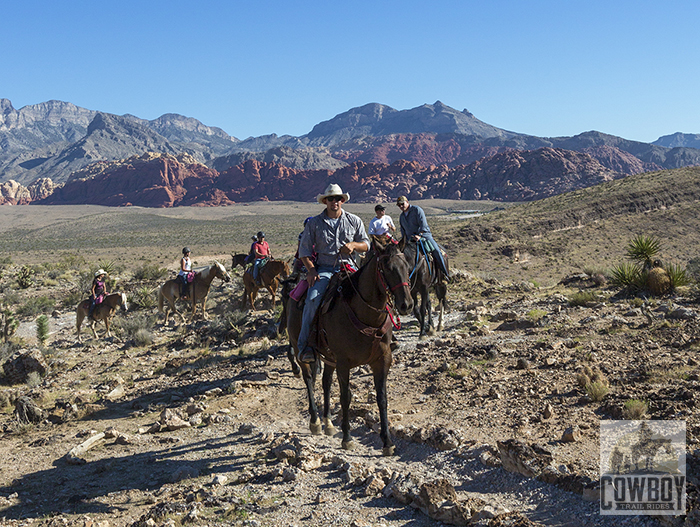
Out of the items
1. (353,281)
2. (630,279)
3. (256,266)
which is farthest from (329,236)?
(630,279)

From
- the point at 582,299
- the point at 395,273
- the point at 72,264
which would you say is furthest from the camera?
the point at 72,264

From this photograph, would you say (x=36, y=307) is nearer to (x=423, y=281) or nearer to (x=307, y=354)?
(x=423, y=281)

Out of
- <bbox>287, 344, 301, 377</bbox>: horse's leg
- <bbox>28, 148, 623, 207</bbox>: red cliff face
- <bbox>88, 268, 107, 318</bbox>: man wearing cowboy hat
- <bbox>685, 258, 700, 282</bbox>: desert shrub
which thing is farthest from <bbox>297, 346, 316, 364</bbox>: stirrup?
<bbox>28, 148, 623, 207</bbox>: red cliff face

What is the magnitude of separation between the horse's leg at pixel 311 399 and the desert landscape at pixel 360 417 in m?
0.20

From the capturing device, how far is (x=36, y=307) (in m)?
21.5

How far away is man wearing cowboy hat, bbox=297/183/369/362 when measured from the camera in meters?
6.27

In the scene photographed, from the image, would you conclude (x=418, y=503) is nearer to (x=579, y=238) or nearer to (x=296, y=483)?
(x=296, y=483)

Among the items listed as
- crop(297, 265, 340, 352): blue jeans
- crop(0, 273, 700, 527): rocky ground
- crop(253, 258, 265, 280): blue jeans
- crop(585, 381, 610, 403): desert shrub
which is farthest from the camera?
crop(253, 258, 265, 280): blue jeans

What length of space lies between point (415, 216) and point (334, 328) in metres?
5.96

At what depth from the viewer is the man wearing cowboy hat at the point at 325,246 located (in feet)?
20.6

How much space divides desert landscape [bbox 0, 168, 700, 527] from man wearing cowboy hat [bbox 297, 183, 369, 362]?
64.8 inches
